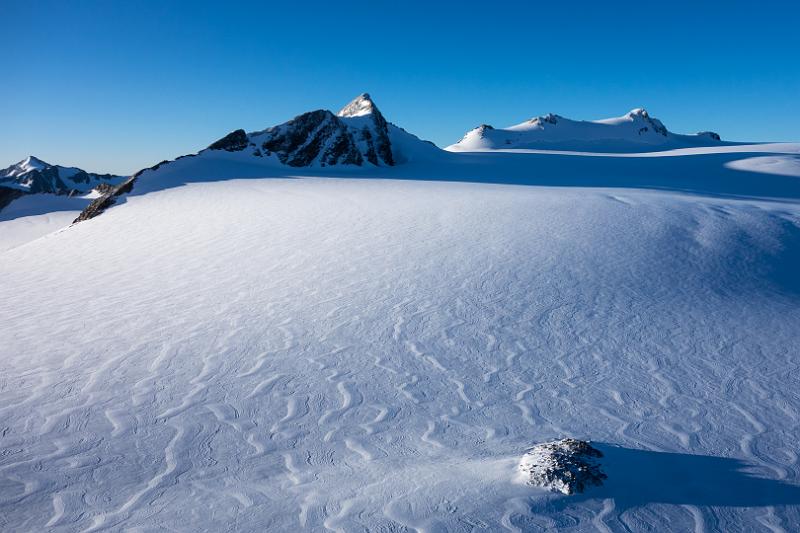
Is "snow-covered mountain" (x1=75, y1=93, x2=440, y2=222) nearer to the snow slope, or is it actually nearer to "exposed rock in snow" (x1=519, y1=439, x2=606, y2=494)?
the snow slope

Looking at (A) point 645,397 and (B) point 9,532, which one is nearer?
(B) point 9,532

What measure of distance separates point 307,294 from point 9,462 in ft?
14.6

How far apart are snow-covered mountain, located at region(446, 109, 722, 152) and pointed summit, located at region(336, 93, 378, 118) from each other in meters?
15.9

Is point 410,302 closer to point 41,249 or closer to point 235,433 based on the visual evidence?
point 235,433

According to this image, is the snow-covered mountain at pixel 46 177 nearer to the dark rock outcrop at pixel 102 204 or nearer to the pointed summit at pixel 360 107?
the pointed summit at pixel 360 107

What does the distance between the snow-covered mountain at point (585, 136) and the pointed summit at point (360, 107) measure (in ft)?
52.1

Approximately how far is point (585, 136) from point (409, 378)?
65.9 meters

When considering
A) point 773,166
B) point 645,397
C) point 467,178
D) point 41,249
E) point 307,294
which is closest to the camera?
point 645,397

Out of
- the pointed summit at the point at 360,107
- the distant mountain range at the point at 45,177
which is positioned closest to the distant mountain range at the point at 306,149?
the pointed summit at the point at 360,107

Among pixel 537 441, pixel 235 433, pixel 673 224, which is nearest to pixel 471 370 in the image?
pixel 537 441

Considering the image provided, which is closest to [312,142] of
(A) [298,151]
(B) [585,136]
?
(A) [298,151]

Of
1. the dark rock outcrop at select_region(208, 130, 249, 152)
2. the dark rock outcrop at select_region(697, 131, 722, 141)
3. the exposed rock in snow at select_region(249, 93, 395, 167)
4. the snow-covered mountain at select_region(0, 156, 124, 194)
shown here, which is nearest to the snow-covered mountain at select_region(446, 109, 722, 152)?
the dark rock outcrop at select_region(697, 131, 722, 141)

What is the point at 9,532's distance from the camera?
339cm

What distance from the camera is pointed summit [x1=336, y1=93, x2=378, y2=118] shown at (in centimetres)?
3285
